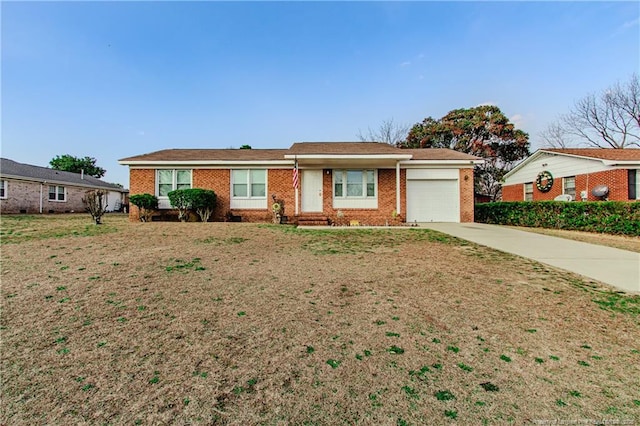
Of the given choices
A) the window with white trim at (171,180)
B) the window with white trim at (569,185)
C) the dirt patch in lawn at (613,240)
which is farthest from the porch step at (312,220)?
the window with white trim at (569,185)

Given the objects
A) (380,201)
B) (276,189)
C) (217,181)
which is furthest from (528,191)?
(217,181)

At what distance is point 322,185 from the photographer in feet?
47.4

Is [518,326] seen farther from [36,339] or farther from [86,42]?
[86,42]

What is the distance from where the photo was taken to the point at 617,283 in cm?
482

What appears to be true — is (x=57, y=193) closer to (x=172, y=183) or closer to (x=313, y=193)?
(x=172, y=183)

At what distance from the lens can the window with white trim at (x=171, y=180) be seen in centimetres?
1452

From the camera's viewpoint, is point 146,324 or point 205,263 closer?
point 146,324

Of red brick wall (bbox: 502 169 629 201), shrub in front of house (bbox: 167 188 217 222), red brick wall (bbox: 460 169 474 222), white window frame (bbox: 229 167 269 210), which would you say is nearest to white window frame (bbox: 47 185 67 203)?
shrub in front of house (bbox: 167 188 217 222)

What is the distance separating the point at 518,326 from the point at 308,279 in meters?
2.96

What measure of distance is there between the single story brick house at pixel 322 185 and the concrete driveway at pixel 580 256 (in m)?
5.09

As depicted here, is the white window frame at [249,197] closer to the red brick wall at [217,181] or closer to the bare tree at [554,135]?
the red brick wall at [217,181]

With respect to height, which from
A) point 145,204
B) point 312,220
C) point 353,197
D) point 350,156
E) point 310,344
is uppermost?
point 350,156

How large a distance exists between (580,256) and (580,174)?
42.7 ft

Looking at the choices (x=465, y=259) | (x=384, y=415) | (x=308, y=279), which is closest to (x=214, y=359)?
(x=384, y=415)
